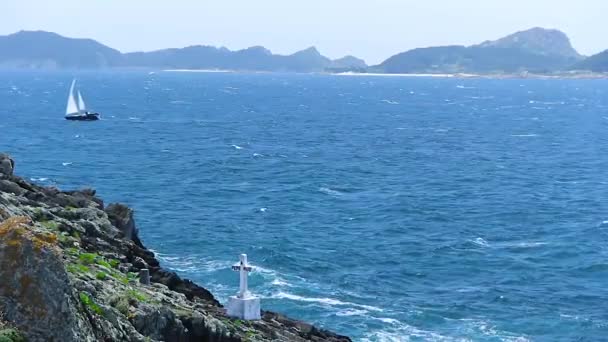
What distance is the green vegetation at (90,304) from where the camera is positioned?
1917cm

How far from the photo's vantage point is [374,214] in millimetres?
75562

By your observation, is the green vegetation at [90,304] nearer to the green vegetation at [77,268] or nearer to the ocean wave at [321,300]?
the green vegetation at [77,268]

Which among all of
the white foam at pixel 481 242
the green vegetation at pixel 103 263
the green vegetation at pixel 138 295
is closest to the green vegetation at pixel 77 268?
the green vegetation at pixel 138 295

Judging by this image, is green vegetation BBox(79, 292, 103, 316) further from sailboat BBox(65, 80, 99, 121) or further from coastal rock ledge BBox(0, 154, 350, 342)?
sailboat BBox(65, 80, 99, 121)

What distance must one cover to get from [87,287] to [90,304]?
2.48m

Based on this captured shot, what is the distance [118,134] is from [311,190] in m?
57.2

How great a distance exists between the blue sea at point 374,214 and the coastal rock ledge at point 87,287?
12.2 meters

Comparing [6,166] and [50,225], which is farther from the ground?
[6,166]

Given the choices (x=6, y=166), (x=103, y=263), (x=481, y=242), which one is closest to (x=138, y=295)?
(x=103, y=263)

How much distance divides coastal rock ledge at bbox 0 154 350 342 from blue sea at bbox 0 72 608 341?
40.1 ft

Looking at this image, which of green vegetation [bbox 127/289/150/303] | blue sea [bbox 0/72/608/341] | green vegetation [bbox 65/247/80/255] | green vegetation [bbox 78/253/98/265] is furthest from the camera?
blue sea [bbox 0/72/608/341]

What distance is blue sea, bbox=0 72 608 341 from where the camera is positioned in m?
49.2

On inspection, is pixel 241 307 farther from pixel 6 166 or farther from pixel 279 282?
pixel 279 282

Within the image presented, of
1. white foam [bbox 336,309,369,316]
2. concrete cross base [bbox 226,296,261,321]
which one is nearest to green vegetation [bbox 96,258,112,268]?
concrete cross base [bbox 226,296,261,321]
